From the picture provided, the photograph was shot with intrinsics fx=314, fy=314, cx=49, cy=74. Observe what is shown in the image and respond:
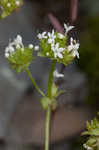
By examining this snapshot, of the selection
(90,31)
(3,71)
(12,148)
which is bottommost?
(12,148)

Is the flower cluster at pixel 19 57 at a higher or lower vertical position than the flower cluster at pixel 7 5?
lower

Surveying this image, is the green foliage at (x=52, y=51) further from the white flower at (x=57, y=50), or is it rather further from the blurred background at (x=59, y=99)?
the blurred background at (x=59, y=99)

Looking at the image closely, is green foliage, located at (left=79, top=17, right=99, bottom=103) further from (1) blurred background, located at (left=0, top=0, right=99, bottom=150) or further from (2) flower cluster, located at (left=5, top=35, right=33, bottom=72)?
(2) flower cluster, located at (left=5, top=35, right=33, bottom=72)

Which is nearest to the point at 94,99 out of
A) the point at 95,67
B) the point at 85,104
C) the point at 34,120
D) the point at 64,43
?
the point at 85,104

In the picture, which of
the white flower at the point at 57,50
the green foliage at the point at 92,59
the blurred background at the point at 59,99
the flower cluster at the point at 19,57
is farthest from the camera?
the green foliage at the point at 92,59

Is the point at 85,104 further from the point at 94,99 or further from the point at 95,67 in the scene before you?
the point at 95,67

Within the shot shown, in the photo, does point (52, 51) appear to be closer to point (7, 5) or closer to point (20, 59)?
point (20, 59)

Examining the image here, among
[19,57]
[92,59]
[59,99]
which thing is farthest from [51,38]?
[59,99]

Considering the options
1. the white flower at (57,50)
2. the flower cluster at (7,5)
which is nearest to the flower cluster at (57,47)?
the white flower at (57,50)
